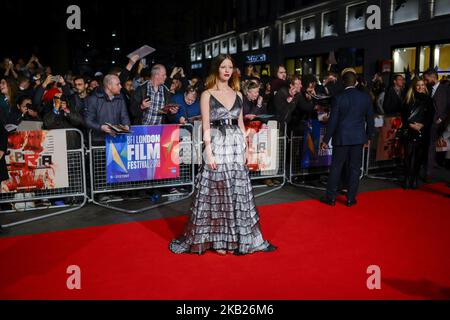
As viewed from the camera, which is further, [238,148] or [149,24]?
[149,24]

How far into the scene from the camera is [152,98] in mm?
7250

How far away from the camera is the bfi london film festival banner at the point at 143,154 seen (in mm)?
6707

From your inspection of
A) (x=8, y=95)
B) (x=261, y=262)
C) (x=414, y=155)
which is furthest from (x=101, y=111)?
(x=414, y=155)

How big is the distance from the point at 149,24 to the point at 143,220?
50457 mm

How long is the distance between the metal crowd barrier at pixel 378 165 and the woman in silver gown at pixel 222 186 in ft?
16.0

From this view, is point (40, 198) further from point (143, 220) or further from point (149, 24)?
point (149, 24)

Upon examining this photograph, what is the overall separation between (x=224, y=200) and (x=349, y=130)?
112 inches

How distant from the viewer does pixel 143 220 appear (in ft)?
20.6

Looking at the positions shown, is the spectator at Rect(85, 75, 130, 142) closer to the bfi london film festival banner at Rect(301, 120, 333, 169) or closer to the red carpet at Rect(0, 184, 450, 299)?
the red carpet at Rect(0, 184, 450, 299)

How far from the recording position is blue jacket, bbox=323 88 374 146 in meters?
6.66

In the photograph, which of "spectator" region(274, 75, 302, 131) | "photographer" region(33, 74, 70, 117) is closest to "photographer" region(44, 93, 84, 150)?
"photographer" region(33, 74, 70, 117)

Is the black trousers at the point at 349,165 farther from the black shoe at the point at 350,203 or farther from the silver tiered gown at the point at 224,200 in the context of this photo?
the silver tiered gown at the point at 224,200

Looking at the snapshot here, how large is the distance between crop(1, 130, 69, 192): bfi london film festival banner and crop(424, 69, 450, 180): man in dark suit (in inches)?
258
